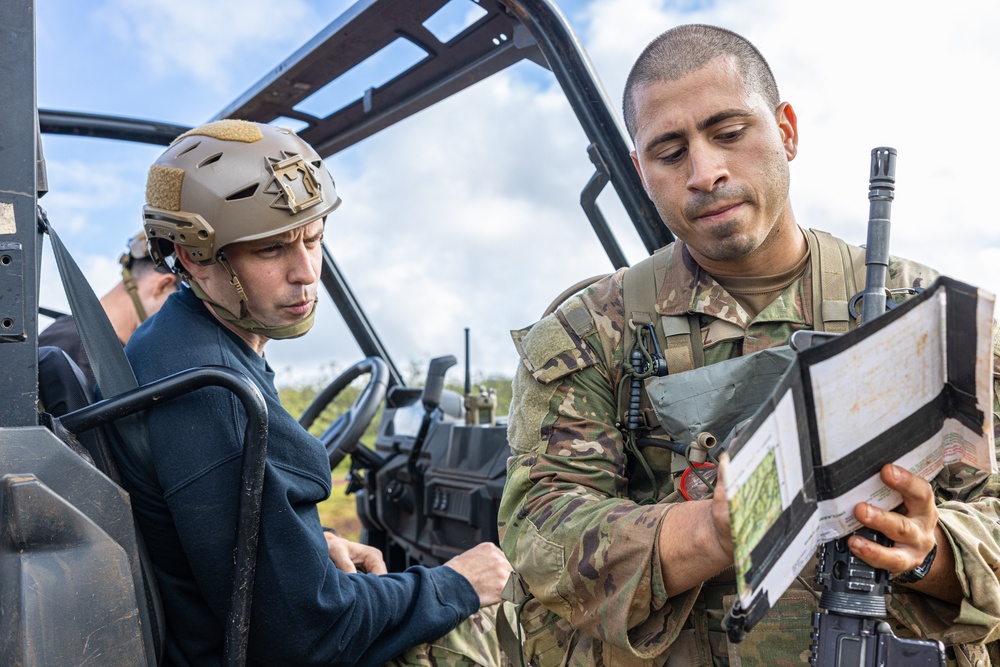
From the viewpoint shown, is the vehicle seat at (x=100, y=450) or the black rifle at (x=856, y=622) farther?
the vehicle seat at (x=100, y=450)

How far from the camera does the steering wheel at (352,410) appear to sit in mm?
2873

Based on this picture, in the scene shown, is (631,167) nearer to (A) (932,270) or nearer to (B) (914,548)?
(A) (932,270)

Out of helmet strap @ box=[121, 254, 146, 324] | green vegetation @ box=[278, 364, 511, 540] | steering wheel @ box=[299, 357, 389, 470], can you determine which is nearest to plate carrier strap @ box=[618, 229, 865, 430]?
steering wheel @ box=[299, 357, 389, 470]

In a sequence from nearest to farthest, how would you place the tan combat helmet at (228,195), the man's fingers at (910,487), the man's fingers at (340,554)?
1. the man's fingers at (910,487)
2. the tan combat helmet at (228,195)
3. the man's fingers at (340,554)

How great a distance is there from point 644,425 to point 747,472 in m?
0.63

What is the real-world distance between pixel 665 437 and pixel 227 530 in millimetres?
796

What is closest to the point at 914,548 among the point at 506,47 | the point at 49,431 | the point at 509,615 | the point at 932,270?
the point at 932,270

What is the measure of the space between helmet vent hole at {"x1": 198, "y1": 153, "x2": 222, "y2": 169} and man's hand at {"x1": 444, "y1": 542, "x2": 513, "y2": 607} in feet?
3.30

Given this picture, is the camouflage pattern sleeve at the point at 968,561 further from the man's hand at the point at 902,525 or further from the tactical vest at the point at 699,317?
the tactical vest at the point at 699,317

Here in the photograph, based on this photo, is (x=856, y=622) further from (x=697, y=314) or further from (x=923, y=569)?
A: (x=697, y=314)

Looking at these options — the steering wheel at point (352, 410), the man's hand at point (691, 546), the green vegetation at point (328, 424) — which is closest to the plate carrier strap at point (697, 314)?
the man's hand at point (691, 546)

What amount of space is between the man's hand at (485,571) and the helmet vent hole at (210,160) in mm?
1005

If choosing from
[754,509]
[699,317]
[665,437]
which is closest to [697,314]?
[699,317]

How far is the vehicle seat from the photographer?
1491 mm
